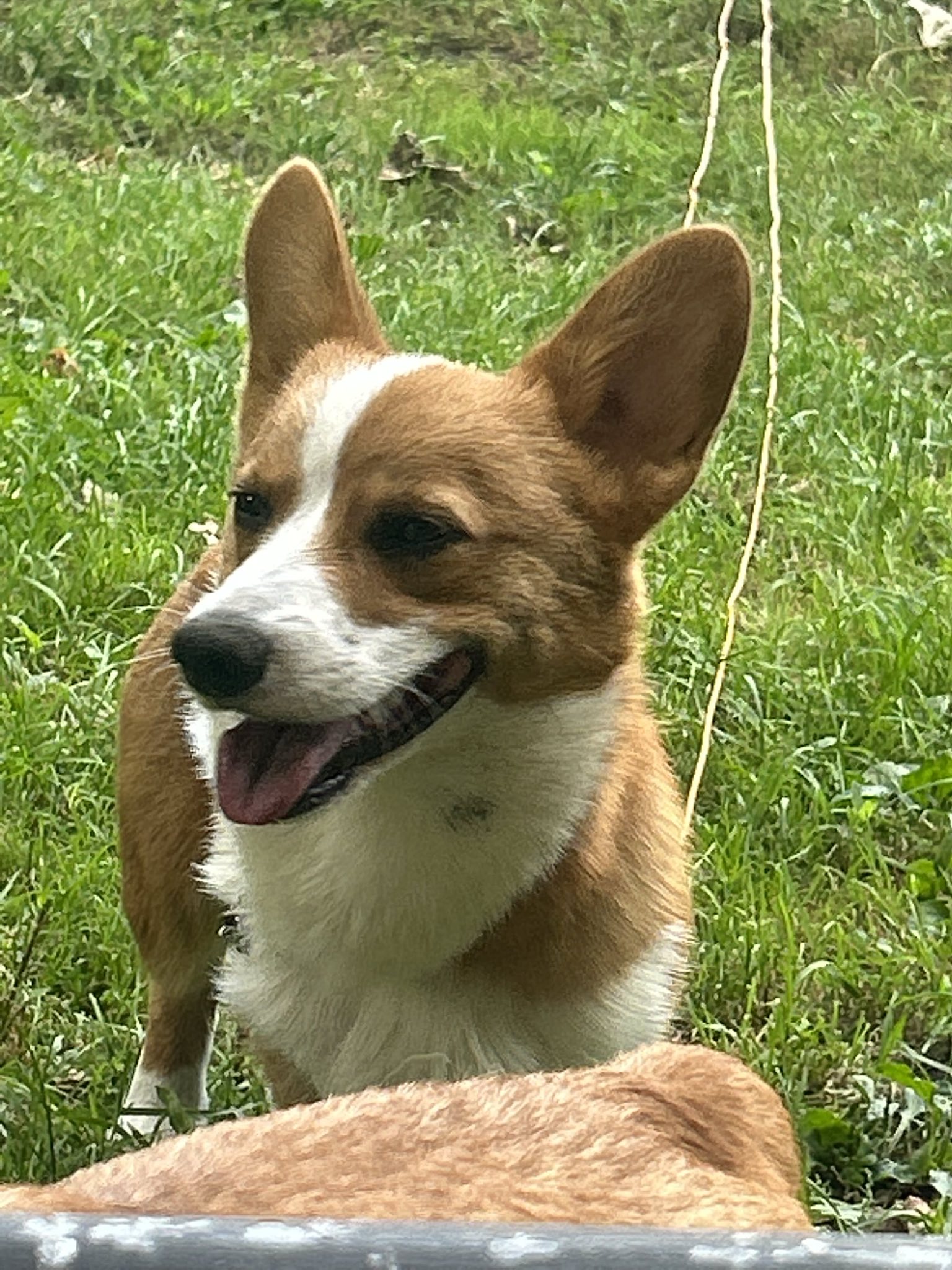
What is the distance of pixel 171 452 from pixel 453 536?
2.30 metres

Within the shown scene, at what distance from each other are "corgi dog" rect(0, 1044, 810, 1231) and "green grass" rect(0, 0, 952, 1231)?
1.24 metres

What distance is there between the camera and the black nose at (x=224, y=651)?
217 cm

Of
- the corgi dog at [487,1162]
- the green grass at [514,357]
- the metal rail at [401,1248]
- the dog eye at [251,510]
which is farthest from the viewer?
the green grass at [514,357]

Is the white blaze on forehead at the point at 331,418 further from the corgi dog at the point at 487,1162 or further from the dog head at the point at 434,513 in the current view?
the corgi dog at the point at 487,1162

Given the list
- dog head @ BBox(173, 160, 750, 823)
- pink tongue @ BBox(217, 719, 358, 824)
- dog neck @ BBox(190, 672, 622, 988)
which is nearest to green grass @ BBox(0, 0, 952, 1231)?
dog neck @ BBox(190, 672, 622, 988)

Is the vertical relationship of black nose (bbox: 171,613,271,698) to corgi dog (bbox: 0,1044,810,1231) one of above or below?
above

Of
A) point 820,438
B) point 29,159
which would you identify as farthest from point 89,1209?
point 29,159

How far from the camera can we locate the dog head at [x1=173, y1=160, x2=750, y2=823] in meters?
2.25

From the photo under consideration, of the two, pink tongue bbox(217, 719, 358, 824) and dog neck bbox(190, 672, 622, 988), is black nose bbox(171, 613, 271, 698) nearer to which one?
pink tongue bbox(217, 719, 358, 824)

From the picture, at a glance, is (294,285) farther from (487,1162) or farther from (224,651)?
(487,1162)

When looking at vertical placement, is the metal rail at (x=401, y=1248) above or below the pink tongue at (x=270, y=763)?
above

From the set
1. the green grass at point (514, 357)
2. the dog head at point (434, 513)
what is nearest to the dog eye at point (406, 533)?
the dog head at point (434, 513)

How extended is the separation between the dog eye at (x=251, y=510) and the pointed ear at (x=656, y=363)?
429 mm

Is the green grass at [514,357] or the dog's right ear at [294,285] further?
the green grass at [514,357]
